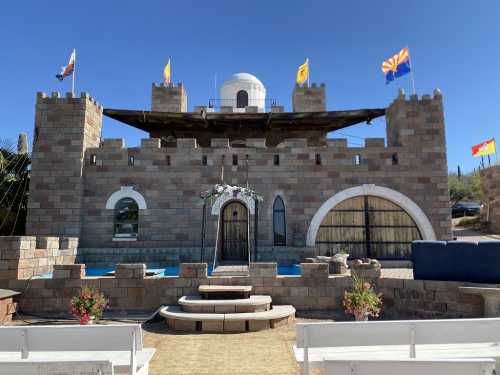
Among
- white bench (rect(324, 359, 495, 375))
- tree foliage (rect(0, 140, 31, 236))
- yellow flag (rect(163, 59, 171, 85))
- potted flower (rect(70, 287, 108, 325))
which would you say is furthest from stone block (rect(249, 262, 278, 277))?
yellow flag (rect(163, 59, 171, 85))

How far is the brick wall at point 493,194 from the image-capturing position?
21953 mm

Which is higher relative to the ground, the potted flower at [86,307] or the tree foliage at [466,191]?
the tree foliage at [466,191]

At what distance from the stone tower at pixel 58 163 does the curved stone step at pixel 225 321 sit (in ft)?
24.5

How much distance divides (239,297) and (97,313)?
3107 millimetres

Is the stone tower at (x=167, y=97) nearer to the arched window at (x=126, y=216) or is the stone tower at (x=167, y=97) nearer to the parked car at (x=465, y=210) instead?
the arched window at (x=126, y=216)

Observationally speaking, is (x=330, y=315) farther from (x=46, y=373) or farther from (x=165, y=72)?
(x=165, y=72)

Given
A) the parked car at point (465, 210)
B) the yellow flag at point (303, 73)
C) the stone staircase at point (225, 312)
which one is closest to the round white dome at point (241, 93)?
the yellow flag at point (303, 73)

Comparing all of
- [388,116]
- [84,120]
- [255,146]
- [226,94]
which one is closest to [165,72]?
[226,94]

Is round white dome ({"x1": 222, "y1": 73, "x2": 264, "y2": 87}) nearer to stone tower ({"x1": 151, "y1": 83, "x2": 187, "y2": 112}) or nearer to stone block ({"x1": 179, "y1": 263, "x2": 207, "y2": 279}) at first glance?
stone tower ({"x1": 151, "y1": 83, "x2": 187, "y2": 112})

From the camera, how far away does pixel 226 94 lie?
24.7 m

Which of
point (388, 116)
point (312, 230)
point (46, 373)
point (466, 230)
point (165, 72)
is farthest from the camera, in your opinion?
point (466, 230)

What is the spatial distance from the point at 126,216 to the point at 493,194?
21742mm

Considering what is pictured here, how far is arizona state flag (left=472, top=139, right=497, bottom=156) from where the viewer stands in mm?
27947

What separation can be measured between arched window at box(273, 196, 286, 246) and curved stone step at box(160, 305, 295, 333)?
575cm
